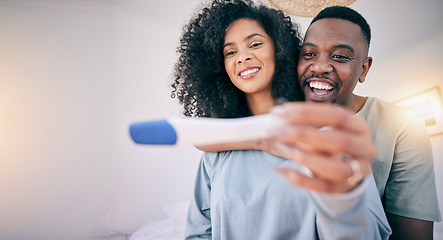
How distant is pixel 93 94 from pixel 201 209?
1.61 meters

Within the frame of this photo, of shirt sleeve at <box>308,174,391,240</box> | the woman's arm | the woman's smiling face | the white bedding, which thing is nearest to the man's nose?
the woman's smiling face

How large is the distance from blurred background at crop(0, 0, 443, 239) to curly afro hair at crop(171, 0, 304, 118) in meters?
1.25

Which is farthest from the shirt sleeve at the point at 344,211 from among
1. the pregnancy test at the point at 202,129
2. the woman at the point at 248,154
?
the pregnancy test at the point at 202,129

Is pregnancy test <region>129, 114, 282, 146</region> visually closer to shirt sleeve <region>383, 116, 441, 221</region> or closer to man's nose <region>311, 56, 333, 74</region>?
man's nose <region>311, 56, 333, 74</region>

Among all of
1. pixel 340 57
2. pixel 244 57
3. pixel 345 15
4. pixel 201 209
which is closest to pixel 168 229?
pixel 201 209

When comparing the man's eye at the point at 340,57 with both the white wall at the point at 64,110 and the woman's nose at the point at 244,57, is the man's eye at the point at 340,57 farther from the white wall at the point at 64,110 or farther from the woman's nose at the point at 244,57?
the white wall at the point at 64,110

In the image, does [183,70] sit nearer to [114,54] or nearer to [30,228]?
[114,54]

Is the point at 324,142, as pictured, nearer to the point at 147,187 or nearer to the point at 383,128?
the point at 383,128

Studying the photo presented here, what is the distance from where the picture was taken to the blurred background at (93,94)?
5.94ft

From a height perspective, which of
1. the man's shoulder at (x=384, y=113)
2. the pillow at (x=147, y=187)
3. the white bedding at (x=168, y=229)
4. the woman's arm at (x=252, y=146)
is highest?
the man's shoulder at (x=384, y=113)

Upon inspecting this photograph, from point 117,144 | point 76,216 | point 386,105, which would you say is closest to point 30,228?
point 76,216

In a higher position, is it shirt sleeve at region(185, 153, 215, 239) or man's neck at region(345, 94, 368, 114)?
man's neck at region(345, 94, 368, 114)

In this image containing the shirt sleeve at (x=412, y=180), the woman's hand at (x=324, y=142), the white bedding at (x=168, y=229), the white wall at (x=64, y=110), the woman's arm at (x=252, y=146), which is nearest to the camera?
the woman's hand at (x=324, y=142)

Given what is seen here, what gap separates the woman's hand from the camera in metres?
0.26
